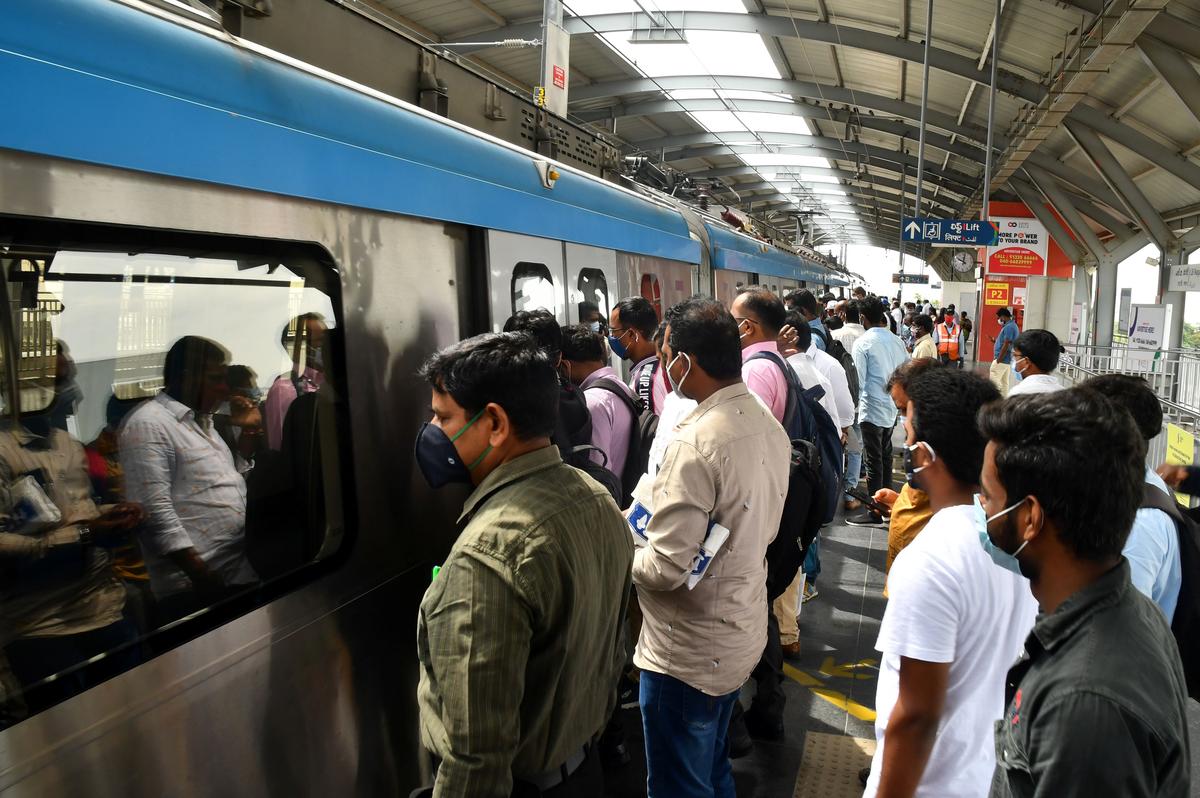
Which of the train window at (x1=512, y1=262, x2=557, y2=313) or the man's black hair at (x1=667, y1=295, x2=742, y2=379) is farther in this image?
the train window at (x1=512, y1=262, x2=557, y2=313)

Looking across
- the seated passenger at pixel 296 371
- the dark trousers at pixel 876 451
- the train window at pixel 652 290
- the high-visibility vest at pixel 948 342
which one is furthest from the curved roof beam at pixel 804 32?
the seated passenger at pixel 296 371

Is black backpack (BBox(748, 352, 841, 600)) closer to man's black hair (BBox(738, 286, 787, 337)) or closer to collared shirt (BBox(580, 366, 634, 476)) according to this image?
collared shirt (BBox(580, 366, 634, 476))

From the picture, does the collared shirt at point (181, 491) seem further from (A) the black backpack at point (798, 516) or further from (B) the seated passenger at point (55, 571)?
(A) the black backpack at point (798, 516)

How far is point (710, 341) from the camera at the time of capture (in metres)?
2.53

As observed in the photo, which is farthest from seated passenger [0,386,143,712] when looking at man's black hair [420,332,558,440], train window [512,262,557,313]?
train window [512,262,557,313]

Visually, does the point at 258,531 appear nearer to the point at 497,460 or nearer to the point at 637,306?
the point at 497,460

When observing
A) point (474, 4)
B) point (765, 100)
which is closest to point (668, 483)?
point (474, 4)

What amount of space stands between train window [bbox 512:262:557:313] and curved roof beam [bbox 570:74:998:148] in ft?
→ 39.9

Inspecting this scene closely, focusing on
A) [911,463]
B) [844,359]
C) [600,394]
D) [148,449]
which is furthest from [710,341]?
[844,359]

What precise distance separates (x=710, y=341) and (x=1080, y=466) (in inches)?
53.1

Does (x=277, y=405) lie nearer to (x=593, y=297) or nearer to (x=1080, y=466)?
(x=1080, y=466)

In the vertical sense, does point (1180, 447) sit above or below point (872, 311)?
below

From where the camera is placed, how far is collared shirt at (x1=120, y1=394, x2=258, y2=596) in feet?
6.14

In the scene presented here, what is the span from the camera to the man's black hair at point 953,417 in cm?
196
